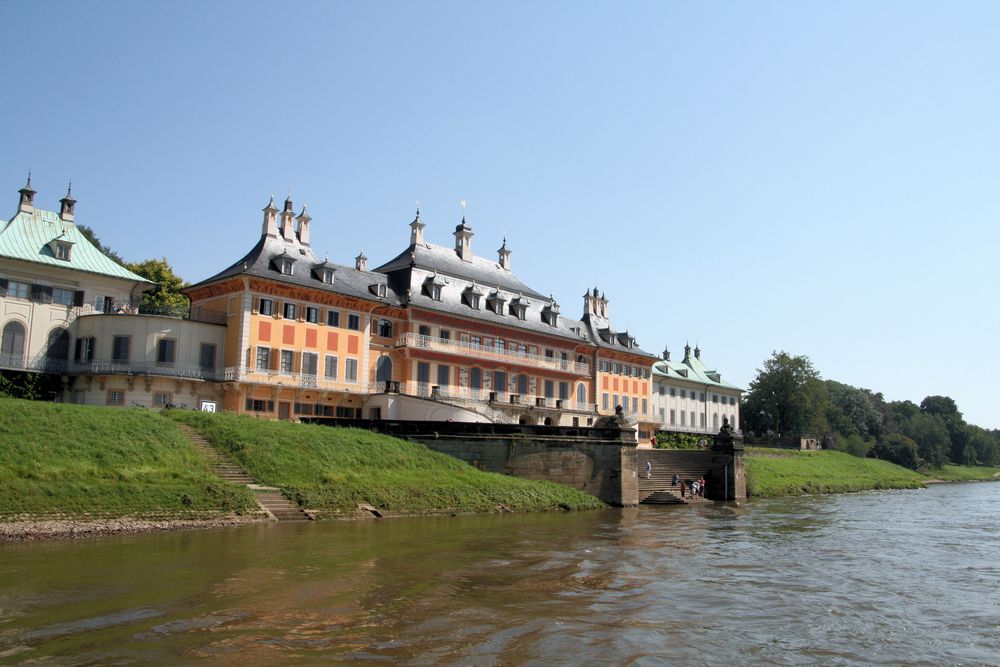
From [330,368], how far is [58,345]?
1335 cm

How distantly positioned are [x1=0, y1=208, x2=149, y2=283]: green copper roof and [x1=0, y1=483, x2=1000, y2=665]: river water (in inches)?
931

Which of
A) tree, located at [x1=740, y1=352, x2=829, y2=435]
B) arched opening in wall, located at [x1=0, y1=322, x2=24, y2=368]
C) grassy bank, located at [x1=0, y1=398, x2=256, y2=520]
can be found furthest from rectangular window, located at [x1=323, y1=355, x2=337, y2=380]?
tree, located at [x1=740, y1=352, x2=829, y2=435]

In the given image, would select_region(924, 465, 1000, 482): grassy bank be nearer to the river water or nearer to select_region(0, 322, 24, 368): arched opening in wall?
the river water

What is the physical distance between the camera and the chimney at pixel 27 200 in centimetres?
4203

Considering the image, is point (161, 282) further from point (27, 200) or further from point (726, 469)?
point (726, 469)

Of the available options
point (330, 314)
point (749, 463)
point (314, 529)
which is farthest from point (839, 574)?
point (749, 463)

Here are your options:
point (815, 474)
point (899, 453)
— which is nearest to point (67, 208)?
point (815, 474)

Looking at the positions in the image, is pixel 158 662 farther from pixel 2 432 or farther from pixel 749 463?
pixel 749 463

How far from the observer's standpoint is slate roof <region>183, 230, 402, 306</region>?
144ft

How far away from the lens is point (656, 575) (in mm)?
19109

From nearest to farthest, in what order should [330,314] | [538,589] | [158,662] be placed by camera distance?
1. [158,662]
2. [538,589]
3. [330,314]

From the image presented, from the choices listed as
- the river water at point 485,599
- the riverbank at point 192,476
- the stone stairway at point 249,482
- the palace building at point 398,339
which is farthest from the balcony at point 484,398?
the river water at point 485,599

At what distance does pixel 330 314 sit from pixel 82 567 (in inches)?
1165

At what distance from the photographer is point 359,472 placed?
104 feet
